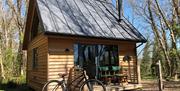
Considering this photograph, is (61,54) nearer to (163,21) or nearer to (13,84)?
(13,84)

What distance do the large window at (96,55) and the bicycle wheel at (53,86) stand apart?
1513 mm

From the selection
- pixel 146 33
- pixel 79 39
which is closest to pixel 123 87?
pixel 79 39

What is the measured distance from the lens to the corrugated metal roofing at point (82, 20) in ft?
34.3

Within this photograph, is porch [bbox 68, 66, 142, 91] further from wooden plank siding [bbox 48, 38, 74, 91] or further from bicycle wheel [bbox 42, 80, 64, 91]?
bicycle wheel [bbox 42, 80, 64, 91]

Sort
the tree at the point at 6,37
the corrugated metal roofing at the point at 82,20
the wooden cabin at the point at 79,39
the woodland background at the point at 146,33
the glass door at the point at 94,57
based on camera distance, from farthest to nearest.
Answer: the tree at the point at 6,37 → the woodland background at the point at 146,33 → the glass door at the point at 94,57 → the corrugated metal roofing at the point at 82,20 → the wooden cabin at the point at 79,39

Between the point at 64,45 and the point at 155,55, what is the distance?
17.7 m

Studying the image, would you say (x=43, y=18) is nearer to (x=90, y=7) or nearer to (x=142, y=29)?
(x=90, y=7)

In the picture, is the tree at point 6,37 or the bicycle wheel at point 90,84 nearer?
the bicycle wheel at point 90,84

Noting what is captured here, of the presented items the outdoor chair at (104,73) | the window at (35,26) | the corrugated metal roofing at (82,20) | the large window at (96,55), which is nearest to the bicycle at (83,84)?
the outdoor chair at (104,73)

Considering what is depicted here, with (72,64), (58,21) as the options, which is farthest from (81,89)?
(58,21)

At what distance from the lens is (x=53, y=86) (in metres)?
→ 9.79

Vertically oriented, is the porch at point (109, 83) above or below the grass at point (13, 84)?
above

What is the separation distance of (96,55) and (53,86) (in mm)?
2710

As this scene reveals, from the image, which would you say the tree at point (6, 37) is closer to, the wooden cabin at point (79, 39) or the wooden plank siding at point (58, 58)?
the wooden cabin at point (79, 39)
